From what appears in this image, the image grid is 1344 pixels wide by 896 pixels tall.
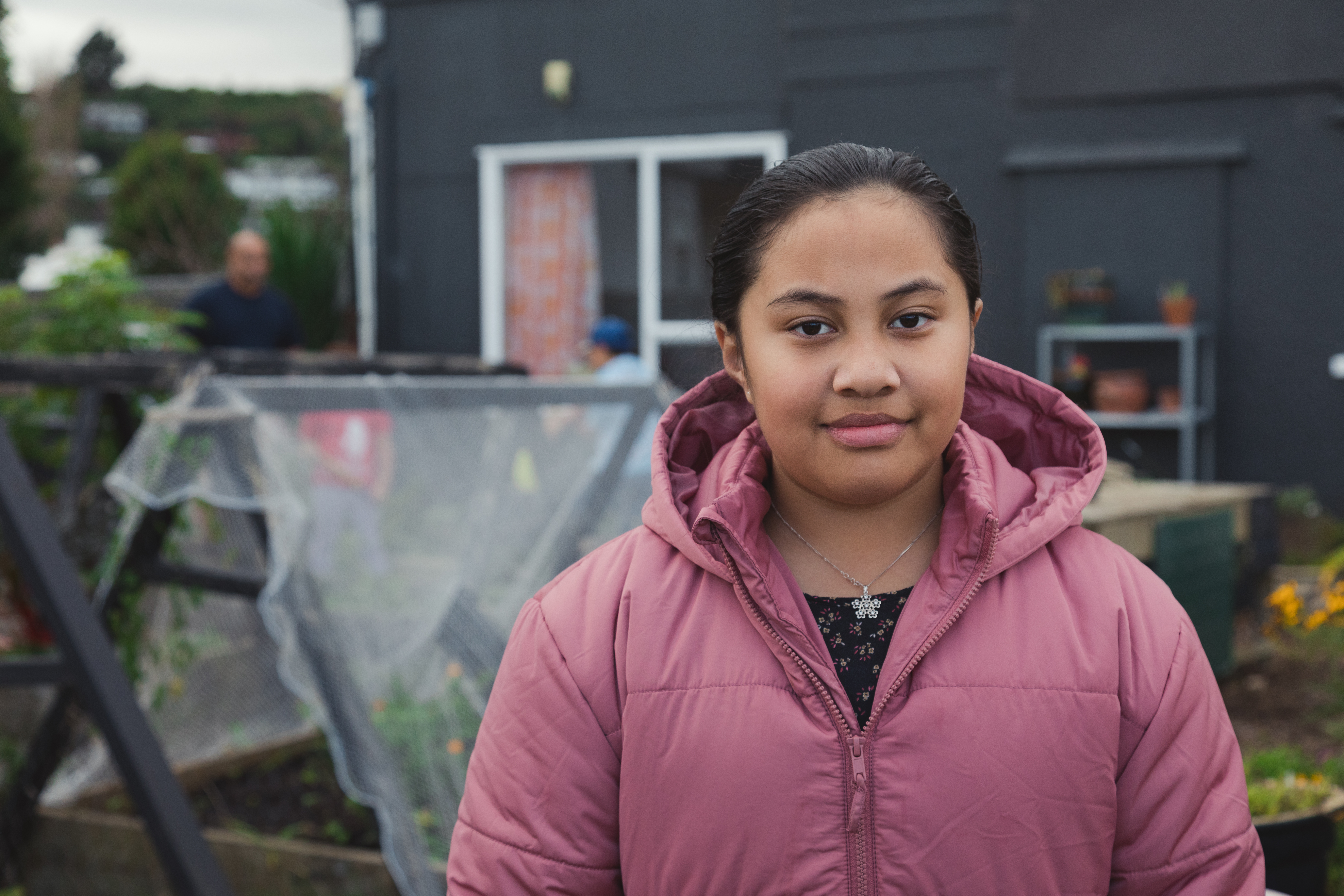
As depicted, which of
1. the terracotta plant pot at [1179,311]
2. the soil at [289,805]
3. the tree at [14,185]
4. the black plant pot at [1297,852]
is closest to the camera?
the black plant pot at [1297,852]

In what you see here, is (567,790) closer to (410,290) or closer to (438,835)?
(438,835)

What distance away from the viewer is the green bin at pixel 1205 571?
12.7 feet

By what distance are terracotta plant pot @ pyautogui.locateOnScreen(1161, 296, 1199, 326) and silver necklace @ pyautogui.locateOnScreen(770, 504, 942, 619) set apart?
5.65 meters

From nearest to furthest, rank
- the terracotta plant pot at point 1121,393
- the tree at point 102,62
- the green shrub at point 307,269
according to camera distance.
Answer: the terracotta plant pot at point 1121,393
the green shrub at point 307,269
the tree at point 102,62

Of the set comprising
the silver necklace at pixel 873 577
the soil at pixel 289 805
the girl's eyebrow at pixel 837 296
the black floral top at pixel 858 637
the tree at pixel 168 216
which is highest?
the tree at pixel 168 216

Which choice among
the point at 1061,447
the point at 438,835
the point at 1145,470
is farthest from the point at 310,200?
the point at 1061,447

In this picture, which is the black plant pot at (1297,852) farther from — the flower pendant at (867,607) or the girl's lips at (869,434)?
the girl's lips at (869,434)

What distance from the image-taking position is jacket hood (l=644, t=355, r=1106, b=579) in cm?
137

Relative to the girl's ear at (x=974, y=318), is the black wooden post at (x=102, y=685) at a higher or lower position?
lower

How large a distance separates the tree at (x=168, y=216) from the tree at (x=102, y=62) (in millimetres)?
13591

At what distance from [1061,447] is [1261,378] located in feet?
19.2

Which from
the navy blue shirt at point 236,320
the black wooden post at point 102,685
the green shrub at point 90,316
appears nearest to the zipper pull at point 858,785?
the black wooden post at point 102,685

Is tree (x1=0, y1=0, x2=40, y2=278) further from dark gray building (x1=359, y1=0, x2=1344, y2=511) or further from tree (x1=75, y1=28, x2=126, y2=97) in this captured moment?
tree (x1=75, y1=28, x2=126, y2=97)

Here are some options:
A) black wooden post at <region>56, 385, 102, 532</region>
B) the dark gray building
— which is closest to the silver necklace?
black wooden post at <region>56, 385, 102, 532</region>
